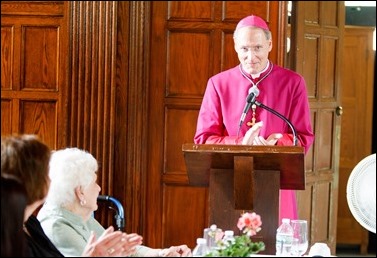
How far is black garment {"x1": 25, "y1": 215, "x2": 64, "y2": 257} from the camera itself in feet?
10.2

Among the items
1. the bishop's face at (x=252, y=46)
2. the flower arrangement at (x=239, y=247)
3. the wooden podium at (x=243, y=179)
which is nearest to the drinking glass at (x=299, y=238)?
the wooden podium at (x=243, y=179)

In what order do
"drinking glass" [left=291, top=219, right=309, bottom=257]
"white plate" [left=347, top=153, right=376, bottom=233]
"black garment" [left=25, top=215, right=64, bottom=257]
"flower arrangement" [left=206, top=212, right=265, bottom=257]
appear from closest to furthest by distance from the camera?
"flower arrangement" [left=206, top=212, right=265, bottom=257]
"black garment" [left=25, top=215, right=64, bottom=257]
"white plate" [left=347, top=153, right=376, bottom=233]
"drinking glass" [left=291, top=219, right=309, bottom=257]

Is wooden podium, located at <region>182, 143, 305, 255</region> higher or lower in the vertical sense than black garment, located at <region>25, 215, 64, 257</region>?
higher

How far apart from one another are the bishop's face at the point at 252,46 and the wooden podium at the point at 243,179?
2.58 ft

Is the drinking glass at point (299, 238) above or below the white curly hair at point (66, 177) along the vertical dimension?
below

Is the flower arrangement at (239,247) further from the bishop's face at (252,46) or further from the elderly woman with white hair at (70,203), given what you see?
the bishop's face at (252,46)

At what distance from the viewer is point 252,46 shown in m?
4.46

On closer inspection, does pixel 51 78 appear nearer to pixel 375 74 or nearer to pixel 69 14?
pixel 69 14

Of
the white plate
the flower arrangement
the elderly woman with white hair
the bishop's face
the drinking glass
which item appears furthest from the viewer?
the bishop's face

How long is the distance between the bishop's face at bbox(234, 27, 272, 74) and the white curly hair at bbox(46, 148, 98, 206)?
3.92ft

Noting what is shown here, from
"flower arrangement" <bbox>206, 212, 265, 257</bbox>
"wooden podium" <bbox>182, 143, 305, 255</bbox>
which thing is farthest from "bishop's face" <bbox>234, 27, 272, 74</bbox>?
"flower arrangement" <bbox>206, 212, 265, 257</bbox>

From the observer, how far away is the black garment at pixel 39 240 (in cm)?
311

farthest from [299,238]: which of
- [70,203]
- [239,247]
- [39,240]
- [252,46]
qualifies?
[252,46]

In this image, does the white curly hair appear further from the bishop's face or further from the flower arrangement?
the bishop's face
